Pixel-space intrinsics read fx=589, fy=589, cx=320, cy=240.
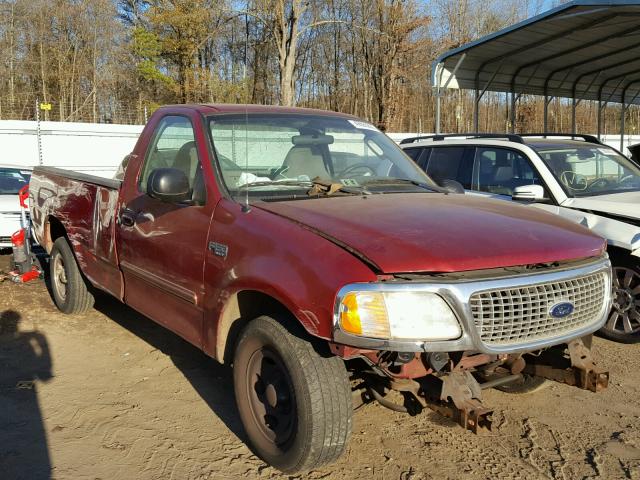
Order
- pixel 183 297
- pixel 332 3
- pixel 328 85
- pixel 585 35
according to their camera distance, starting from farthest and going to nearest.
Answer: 1. pixel 328 85
2. pixel 332 3
3. pixel 585 35
4. pixel 183 297

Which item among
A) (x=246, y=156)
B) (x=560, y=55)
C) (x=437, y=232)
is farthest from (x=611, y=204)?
(x=560, y=55)

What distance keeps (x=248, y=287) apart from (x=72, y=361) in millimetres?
2572

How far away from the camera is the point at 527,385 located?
370cm

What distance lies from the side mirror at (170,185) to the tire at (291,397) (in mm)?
1005

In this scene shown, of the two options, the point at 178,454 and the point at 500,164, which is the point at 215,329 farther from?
the point at 500,164

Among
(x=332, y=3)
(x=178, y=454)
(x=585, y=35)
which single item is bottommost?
(x=178, y=454)

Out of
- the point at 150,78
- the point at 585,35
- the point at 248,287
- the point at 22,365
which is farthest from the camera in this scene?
the point at 150,78

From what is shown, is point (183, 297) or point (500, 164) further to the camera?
point (500, 164)

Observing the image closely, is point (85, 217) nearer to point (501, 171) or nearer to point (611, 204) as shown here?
point (501, 171)

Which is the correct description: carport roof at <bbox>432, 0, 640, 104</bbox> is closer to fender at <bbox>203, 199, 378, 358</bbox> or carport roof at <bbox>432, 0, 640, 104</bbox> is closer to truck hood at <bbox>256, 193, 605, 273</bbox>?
truck hood at <bbox>256, 193, 605, 273</bbox>

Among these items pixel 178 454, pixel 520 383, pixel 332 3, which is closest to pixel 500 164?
pixel 520 383

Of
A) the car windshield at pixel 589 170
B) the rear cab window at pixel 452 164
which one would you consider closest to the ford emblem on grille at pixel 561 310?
the car windshield at pixel 589 170

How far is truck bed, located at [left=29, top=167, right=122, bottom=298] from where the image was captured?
15.3ft

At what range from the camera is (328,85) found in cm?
4250
